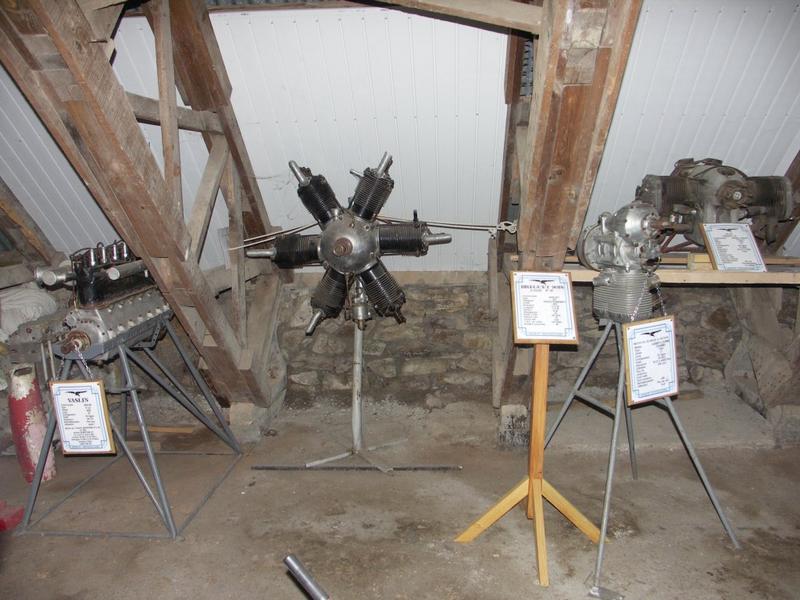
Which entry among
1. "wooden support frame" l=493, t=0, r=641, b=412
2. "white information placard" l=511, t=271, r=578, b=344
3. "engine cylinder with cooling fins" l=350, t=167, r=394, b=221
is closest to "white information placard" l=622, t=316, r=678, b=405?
"white information placard" l=511, t=271, r=578, b=344

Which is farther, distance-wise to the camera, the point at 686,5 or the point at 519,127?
the point at 519,127

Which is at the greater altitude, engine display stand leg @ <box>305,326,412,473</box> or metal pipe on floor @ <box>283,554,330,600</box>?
metal pipe on floor @ <box>283,554,330,600</box>

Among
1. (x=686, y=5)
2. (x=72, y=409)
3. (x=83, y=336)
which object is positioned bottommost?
(x=72, y=409)

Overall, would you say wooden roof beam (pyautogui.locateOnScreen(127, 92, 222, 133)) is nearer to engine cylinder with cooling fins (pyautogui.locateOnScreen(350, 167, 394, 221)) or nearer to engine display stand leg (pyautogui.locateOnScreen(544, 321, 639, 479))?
engine cylinder with cooling fins (pyautogui.locateOnScreen(350, 167, 394, 221))

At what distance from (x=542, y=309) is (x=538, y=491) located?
774 millimetres

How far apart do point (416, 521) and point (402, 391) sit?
1206 millimetres

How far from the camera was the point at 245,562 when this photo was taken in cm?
205

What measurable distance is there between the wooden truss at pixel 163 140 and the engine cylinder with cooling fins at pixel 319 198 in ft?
1.38

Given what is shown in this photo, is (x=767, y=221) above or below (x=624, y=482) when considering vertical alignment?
above

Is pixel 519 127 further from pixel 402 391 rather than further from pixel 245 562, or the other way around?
pixel 245 562

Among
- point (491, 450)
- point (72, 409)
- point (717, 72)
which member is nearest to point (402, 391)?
point (491, 450)

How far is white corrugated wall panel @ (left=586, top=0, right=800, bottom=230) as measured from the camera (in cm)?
202

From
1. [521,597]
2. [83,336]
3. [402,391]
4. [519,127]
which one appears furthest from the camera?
[402,391]

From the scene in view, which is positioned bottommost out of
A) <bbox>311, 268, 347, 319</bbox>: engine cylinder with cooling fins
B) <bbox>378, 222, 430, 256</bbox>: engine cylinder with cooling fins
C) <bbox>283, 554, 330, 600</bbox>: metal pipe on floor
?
<bbox>311, 268, 347, 319</bbox>: engine cylinder with cooling fins
